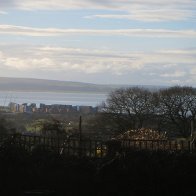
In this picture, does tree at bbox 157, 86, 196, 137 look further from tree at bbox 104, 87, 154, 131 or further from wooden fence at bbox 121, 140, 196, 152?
wooden fence at bbox 121, 140, 196, 152

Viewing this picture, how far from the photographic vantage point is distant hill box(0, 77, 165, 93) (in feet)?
219

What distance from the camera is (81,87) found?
268 feet

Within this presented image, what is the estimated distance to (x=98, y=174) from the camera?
12242mm

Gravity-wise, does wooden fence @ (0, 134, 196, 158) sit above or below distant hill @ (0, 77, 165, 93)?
below

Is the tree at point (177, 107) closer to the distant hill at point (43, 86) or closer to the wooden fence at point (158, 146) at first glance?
the wooden fence at point (158, 146)

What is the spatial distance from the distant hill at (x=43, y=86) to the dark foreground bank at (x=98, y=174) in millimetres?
49002

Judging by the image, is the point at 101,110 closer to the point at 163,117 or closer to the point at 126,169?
the point at 163,117

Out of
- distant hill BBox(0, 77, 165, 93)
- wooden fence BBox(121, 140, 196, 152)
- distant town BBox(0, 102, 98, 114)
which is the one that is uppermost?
distant hill BBox(0, 77, 165, 93)

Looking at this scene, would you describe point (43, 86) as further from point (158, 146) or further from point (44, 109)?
point (158, 146)

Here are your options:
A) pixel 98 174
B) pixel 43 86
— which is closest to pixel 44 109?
pixel 43 86

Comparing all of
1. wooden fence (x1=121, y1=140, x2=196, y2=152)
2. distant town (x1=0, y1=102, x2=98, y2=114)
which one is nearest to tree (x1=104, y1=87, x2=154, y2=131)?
distant town (x1=0, y1=102, x2=98, y2=114)

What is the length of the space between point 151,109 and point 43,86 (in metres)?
36.1

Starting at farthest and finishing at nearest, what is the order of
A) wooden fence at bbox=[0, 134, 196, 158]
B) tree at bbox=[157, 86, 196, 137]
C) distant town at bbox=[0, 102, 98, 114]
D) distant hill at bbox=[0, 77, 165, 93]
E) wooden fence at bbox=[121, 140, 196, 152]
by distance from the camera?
distant hill at bbox=[0, 77, 165, 93] → distant town at bbox=[0, 102, 98, 114] → tree at bbox=[157, 86, 196, 137] → wooden fence at bbox=[0, 134, 196, 158] → wooden fence at bbox=[121, 140, 196, 152]

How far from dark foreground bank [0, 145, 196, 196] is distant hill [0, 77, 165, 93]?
49.0m
